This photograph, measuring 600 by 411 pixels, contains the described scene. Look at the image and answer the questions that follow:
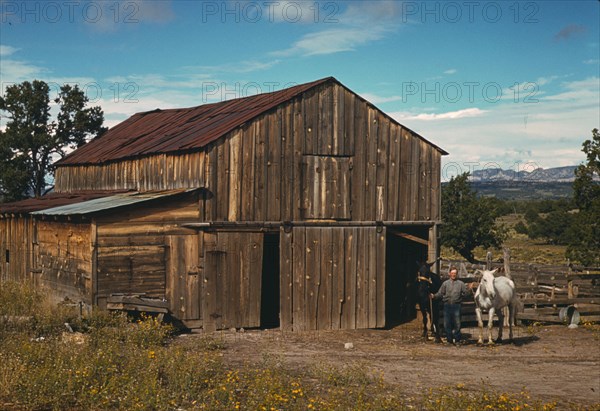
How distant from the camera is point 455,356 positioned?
18.0 metres

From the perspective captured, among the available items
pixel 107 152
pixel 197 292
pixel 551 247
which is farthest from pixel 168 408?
pixel 551 247

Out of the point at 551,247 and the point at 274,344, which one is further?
the point at 551,247

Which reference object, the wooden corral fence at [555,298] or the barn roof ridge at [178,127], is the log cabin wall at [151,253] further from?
the wooden corral fence at [555,298]

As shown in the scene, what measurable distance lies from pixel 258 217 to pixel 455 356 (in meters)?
6.91

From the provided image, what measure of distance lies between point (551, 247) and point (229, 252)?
5642 centimetres

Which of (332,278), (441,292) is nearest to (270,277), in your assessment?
(332,278)

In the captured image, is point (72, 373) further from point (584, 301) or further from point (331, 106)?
point (584, 301)

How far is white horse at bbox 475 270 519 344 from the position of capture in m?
19.9

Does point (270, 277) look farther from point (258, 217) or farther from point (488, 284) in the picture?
point (488, 284)

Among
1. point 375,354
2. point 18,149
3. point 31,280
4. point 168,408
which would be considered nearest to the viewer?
point 168,408

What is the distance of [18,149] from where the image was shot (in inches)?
1631

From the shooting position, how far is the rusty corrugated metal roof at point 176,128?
2186 cm

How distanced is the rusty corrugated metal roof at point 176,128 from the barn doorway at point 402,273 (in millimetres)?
6304

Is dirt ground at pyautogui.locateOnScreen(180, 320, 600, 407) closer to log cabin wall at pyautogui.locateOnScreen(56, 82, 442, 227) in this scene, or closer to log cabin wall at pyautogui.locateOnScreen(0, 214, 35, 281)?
log cabin wall at pyautogui.locateOnScreen(56, 82, 442, 227)
